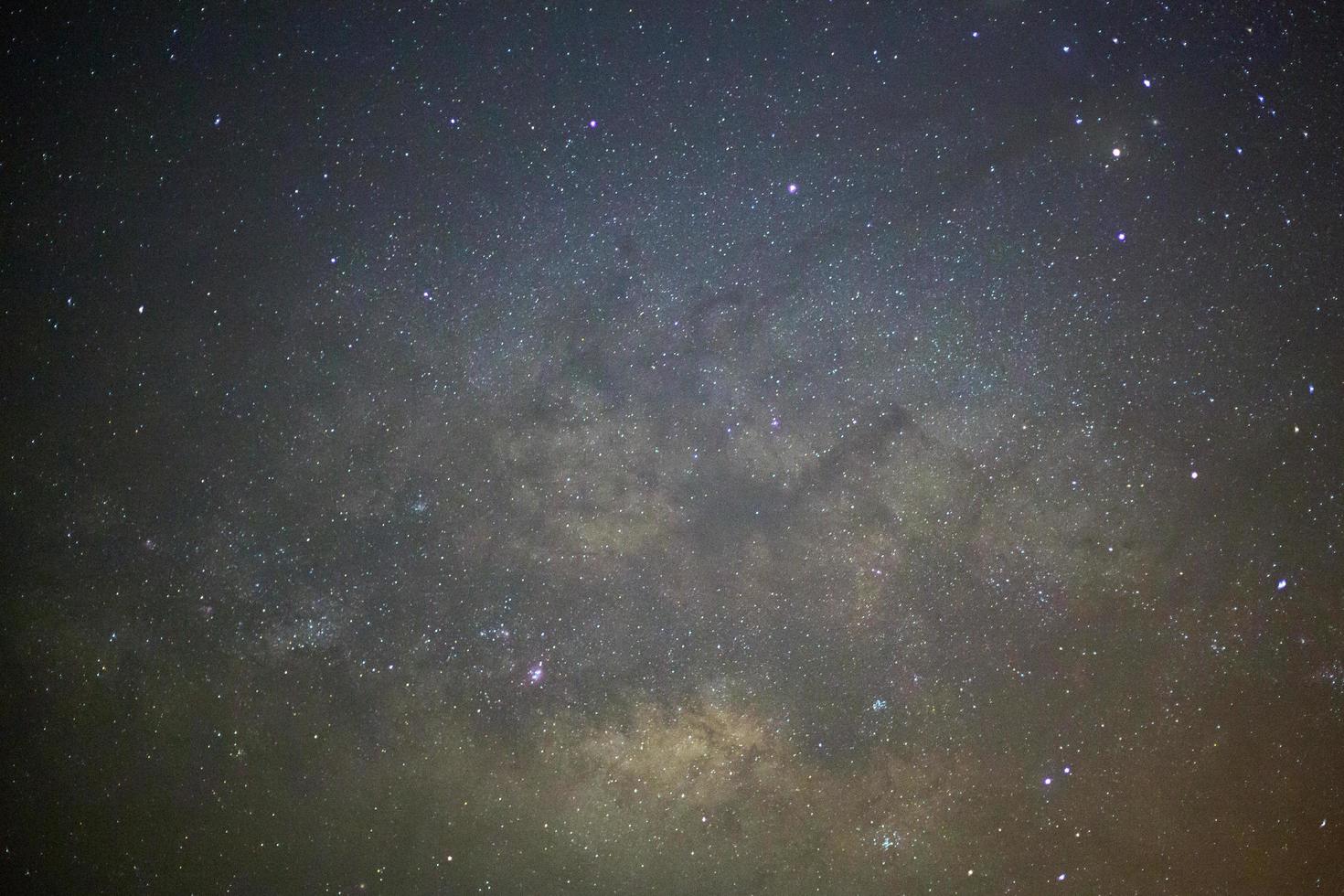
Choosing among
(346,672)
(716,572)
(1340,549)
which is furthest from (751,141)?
(1340,549)

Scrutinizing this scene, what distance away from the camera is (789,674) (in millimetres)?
2104

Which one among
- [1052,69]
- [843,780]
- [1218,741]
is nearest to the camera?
[1052,69]

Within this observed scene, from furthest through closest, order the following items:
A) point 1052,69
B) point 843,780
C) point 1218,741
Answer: point 1218,741 → point 843,780 → point 1052,69

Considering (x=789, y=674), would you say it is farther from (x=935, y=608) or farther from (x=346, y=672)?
(x=346, y=672)

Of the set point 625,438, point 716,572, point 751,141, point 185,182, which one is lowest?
point 716,572

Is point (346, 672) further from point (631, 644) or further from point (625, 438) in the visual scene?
point (625, 438)

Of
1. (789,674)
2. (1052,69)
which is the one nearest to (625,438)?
(789,674)

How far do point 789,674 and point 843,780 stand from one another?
18.1 inches

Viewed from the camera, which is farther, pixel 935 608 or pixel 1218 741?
pixel 1218 741

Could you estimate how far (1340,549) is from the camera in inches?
93.5

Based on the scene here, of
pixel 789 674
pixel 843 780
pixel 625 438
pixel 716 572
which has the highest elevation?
pixel 625 438

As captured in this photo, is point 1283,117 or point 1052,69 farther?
point 1283,117

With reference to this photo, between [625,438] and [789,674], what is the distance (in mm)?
1055

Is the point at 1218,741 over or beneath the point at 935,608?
beneath
